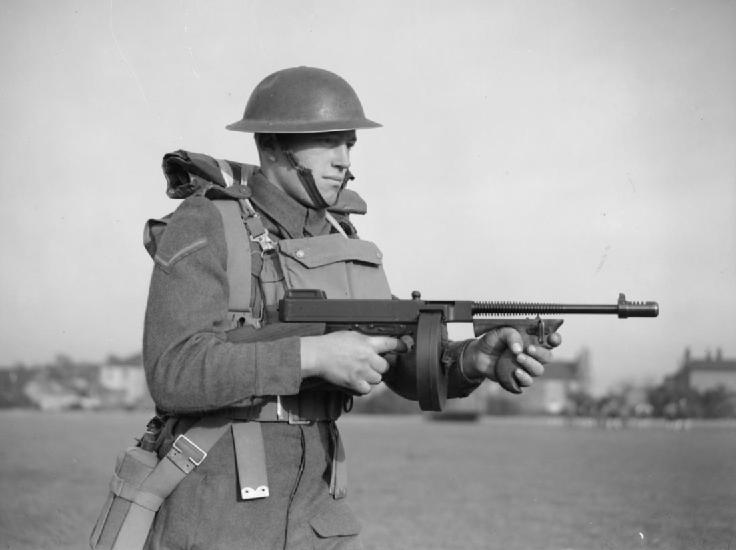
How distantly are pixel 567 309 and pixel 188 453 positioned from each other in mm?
1487

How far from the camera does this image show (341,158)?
5.48m

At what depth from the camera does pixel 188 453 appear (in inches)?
201

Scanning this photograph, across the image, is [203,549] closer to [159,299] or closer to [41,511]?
[159,299]

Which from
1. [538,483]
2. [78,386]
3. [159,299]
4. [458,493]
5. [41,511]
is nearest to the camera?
[159,299]

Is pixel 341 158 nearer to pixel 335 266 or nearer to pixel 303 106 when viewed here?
pixel 303 106

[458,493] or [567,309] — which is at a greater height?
[567,309]

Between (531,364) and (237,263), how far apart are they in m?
1.14

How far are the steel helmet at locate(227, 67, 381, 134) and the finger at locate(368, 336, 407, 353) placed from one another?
2.92 ft

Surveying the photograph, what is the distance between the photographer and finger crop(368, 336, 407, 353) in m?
4.91

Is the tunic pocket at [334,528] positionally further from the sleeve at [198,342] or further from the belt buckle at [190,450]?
the sleeve at [198,342]

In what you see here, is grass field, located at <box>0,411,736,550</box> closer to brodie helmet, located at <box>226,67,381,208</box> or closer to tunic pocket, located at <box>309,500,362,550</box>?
tunic pocket, located at <box>309,500,362,550</box>

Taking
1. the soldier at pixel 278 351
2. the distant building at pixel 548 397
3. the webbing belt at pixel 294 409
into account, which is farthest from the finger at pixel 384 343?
the distant building at pixel 548 397

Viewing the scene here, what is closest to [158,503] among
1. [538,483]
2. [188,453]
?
[188,453]

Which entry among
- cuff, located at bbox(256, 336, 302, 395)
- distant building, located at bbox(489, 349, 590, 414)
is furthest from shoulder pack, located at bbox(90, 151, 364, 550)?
distant building, located at bbox(489, 349, 590, 414)
